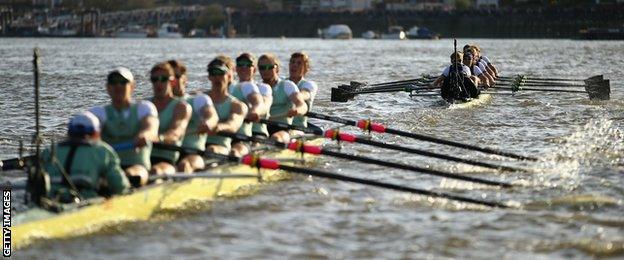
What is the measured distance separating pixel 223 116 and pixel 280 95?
284 cm

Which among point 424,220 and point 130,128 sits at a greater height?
point 130,128

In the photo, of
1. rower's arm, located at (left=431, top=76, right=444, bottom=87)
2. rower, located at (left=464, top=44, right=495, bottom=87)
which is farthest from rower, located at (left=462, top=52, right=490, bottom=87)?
rower's arm, located at (left=431, top=76, right=444, bottom=87)

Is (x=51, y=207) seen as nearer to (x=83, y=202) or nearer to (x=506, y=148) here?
(x=83, y=202)

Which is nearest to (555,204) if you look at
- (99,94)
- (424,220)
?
(424,220)

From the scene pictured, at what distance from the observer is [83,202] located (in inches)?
548

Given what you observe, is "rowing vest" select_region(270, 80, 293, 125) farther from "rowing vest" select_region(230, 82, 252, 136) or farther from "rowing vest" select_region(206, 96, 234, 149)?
Result: "rowing vest" select_region(206, 96, 234, 149)

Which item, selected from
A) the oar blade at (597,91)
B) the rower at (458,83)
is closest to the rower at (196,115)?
the rower at (458,83)

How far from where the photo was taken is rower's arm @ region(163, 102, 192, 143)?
16.0m

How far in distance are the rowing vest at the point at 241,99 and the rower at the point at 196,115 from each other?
1454 millimetres

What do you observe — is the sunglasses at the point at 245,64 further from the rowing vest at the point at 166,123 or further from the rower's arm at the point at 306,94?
the rowing vest at the point at 166,123

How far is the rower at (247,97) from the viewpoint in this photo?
18.6 metres

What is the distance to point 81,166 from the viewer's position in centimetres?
1412

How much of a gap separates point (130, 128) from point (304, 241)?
8.10 ft

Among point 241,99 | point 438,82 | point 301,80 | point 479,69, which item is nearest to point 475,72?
point 479,69
